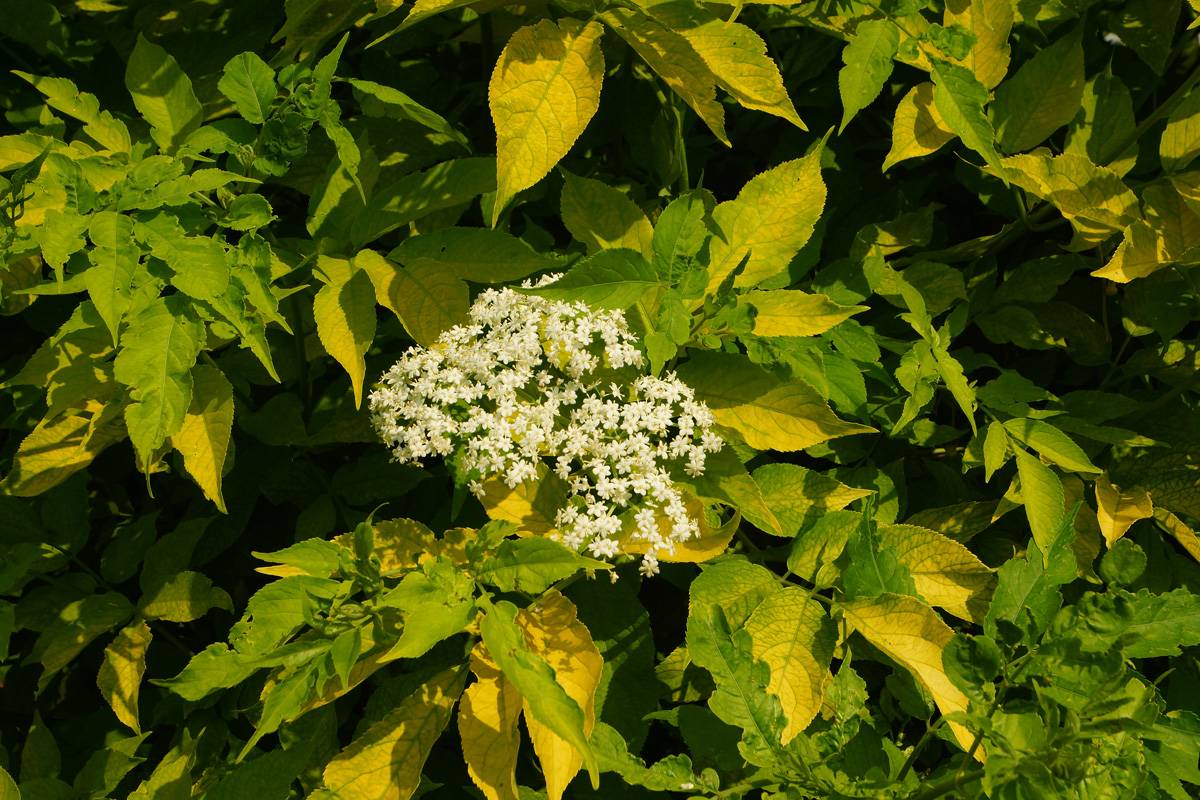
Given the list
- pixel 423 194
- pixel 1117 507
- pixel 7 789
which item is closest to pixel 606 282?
pixel 423 194

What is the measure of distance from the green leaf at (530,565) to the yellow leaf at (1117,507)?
1.31 meters

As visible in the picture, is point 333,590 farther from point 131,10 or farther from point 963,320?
point 131,10

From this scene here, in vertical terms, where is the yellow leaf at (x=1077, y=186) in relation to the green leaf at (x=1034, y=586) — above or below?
above

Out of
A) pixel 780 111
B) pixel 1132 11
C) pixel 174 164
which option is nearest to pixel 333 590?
pixel 174 164

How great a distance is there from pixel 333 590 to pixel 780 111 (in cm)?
126

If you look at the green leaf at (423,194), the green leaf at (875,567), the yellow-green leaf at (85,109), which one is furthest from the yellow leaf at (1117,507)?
the yellow-green leaf at (85,109)

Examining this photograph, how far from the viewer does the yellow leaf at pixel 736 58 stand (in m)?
1.74

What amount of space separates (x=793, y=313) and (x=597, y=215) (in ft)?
1.65

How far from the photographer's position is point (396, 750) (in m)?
1.76

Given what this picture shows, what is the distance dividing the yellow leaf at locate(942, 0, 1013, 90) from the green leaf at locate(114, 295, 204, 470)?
1.79 metres

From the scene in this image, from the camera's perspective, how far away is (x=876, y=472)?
219cm

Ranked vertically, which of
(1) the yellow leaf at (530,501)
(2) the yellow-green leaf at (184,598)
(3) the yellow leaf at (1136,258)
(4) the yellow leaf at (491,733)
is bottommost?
(2) the yellow-green leaf at (184,598)

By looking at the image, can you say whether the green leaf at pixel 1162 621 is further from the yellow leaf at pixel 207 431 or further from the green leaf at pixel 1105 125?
the yellow leaf at pixel 207 431

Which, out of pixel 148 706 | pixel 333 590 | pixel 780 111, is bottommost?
pixel 148 706
